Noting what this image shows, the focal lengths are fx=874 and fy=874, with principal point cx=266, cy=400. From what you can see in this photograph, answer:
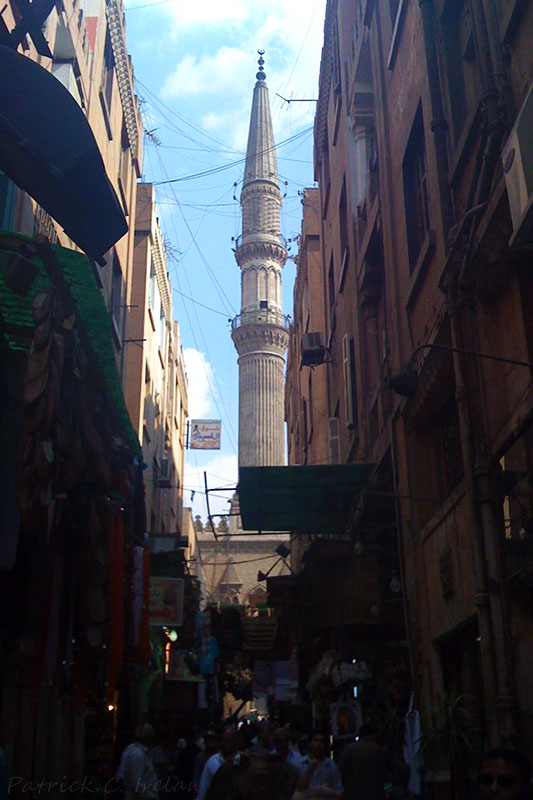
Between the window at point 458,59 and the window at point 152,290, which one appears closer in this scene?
the window at point 458,59

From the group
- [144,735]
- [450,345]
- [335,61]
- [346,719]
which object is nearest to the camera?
[450,345]

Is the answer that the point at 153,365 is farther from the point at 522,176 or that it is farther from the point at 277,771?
the point at 277,771

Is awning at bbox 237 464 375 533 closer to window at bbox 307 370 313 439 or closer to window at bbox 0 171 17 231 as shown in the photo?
window at bbox 0 171 17 231

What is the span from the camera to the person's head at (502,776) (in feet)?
12.9

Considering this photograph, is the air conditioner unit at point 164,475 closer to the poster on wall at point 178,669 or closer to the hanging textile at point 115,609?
the poster on wall at point 178,669

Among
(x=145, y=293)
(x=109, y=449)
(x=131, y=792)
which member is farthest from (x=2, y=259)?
(x=145, y=293)

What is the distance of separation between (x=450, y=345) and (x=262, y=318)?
4478 centimetres

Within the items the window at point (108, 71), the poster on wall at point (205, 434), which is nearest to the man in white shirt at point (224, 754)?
the window at point (108, 71)

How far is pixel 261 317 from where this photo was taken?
5312cm

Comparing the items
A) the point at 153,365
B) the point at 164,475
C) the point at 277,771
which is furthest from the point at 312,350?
the point at 277,771

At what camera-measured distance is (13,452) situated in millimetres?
6723

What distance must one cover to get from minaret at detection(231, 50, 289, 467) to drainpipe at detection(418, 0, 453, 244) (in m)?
41.2

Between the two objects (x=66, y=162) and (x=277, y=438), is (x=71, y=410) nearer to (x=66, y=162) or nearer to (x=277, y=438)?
(x=66, y=162)

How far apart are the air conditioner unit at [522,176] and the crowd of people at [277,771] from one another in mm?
3111
